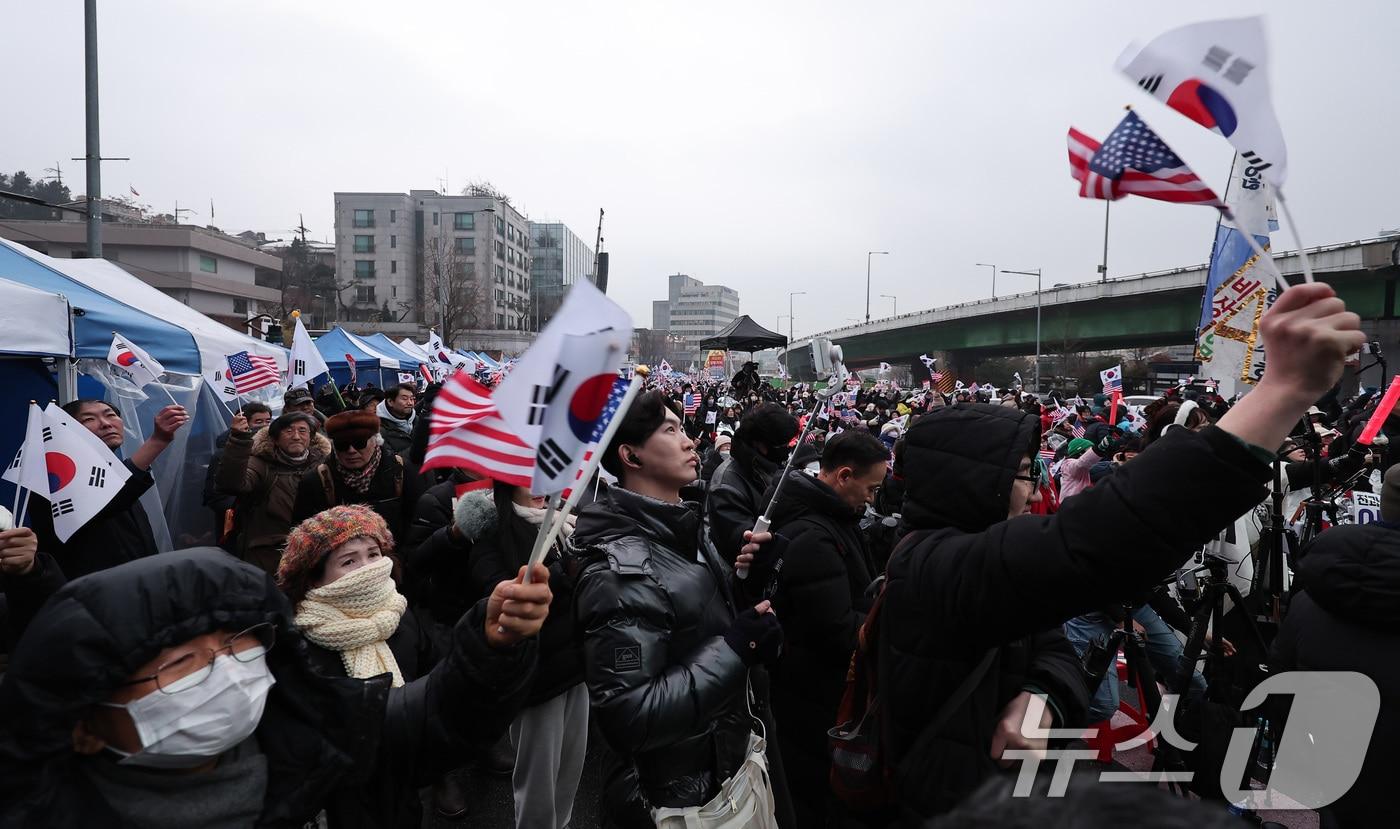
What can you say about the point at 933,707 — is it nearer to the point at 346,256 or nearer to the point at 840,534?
the point at 840,534

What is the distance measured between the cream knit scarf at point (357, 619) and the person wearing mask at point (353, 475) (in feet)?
7.63

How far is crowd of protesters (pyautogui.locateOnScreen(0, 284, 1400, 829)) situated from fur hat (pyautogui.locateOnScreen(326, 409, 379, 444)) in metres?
1.15

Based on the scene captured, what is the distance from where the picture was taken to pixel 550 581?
3211 millimetres

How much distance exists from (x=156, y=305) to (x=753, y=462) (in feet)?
23.3

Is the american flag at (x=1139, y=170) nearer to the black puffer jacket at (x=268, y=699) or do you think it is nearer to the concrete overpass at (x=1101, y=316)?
the black puffer jacket at (x=268, y=699)

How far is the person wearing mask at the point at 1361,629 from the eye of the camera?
2.23 m

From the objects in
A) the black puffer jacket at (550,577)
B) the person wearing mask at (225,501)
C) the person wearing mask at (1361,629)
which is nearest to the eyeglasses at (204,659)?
the black puffer jacket at (550,577)

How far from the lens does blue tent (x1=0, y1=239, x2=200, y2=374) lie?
240 inches

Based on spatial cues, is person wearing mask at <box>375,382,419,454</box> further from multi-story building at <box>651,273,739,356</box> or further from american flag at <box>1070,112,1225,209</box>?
multi-story building at <box>651,273,739,356</box>

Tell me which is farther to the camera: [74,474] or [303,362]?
[303,362]

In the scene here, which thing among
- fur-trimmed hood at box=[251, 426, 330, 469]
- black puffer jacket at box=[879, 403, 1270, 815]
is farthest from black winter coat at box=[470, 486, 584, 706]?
fur-trimmed hood at box=[251, 426, 330, 469]

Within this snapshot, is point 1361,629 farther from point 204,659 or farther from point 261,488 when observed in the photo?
point 261,488

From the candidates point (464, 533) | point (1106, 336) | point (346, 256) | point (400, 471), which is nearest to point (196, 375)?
point (400, 471)

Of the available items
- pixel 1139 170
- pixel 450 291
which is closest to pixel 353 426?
pixel 1139 170
